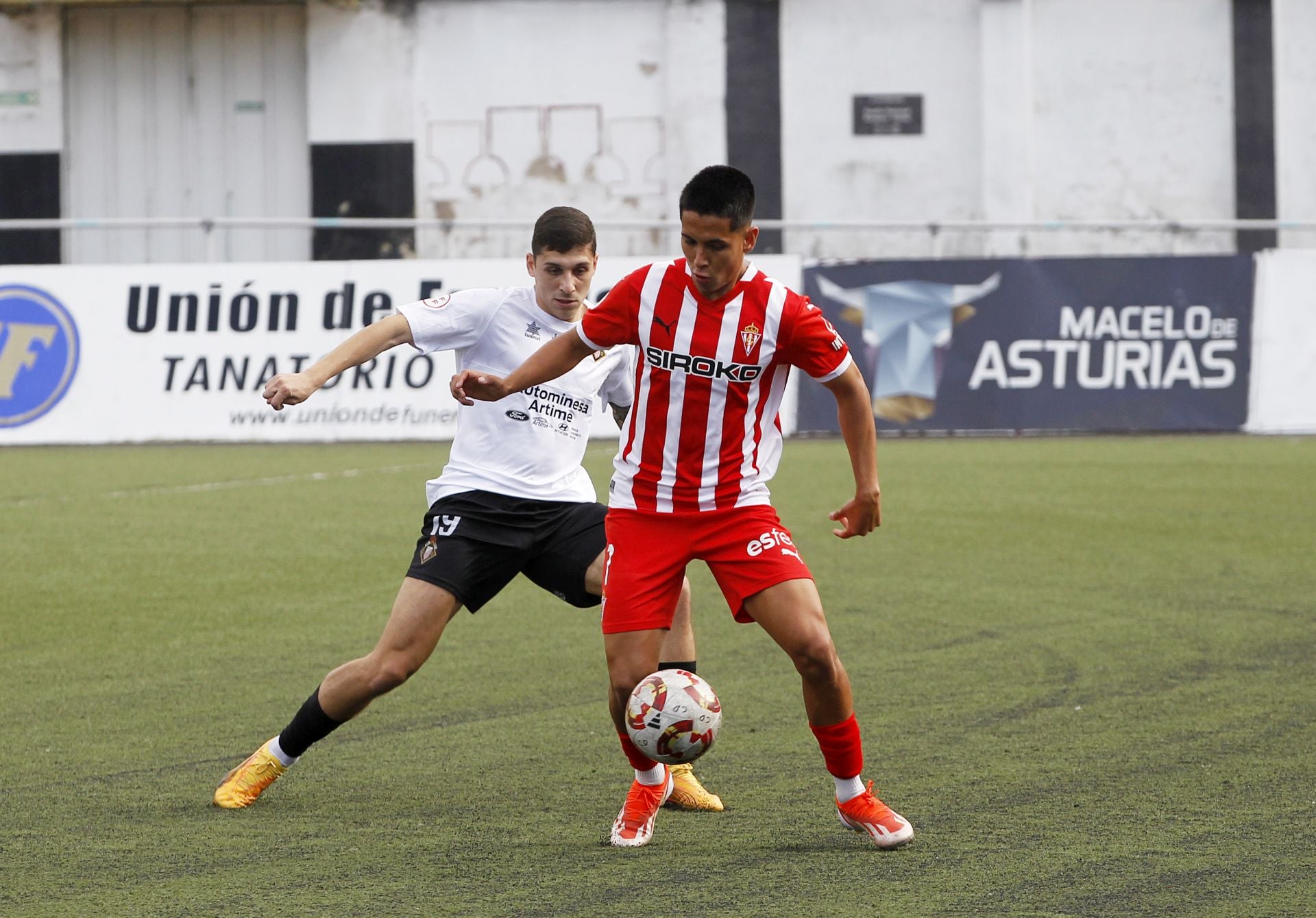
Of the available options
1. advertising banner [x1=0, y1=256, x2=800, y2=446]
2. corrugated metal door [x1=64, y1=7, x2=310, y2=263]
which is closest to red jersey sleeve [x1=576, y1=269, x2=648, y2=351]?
advertising banner [x1=0, y1=256, x2=800, y2=446]

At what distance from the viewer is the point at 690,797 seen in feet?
17.4

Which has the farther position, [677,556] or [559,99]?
[559,99]

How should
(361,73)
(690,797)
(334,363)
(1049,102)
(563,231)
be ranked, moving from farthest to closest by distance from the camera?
(361,73) → (1049,102) → (563,231) → (690,797) → (334,363)

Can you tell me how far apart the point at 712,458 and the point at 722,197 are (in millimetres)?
746

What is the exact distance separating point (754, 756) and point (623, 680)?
3.63ft

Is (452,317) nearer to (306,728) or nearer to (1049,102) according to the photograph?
(306,728)

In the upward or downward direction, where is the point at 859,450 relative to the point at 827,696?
upward

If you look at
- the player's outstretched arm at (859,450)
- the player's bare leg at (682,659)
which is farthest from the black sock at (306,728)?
the player's outstretched arm at (859,450)

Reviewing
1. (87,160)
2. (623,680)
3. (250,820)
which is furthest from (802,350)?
(87,160)

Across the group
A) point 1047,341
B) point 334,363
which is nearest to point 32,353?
point 1047,341

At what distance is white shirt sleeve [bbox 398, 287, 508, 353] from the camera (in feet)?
18.3

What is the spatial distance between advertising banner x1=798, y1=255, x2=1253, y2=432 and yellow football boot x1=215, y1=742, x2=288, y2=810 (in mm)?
12857

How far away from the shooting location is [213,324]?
17.8m

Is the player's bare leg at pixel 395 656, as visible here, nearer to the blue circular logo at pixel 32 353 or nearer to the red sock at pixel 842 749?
the red sock at pixel 842 749
